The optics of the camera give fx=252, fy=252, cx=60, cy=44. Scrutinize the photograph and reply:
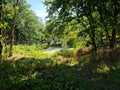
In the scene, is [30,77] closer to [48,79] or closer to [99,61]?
[48,79]

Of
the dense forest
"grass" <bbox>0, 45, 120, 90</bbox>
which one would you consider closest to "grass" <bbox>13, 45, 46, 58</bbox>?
the dense forest

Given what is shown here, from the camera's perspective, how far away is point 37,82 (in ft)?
38.6

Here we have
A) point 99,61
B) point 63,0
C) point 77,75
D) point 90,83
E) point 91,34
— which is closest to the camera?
point 90,83

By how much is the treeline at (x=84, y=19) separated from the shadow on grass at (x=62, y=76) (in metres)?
5.58

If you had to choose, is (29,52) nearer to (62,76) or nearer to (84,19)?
(84,19)

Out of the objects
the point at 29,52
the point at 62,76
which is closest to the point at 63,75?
the point at 62,76

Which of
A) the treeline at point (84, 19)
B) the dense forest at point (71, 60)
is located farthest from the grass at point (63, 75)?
the treeline at point (84, 19)

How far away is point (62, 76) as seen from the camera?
12477 mm

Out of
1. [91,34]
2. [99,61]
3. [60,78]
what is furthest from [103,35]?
[60,78]

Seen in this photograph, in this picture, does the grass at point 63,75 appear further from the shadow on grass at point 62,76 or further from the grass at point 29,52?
the grass at point 29,52

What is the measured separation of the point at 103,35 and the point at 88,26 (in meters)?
2.02

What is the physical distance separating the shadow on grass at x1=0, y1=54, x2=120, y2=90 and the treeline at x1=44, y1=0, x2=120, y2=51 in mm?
5578

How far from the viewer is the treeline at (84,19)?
19.9 meters

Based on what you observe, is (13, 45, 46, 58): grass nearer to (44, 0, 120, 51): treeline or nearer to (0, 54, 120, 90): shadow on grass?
(44, 0, 120, 51): treeline
